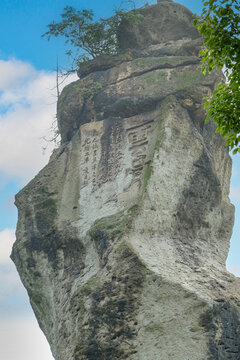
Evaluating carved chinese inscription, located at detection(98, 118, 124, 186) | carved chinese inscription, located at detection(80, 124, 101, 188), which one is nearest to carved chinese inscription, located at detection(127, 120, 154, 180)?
carved chinese inscription, located at detection(98, 118, 124, 186)

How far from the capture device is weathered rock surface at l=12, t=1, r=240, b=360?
1088cm

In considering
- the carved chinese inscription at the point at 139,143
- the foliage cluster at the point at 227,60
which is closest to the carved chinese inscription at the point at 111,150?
the carved chinese inscription at the point at 139,143

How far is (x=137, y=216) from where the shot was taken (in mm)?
12289

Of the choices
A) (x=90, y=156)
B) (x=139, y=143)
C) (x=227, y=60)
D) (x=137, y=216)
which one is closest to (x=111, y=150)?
(x=90, y=156)

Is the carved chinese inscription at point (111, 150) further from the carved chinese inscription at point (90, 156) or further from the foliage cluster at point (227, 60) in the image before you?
the foliage cluster at point (227, 60)

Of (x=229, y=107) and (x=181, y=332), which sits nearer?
(x=229, y=107)

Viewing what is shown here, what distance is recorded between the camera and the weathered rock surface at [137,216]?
10.9 metres

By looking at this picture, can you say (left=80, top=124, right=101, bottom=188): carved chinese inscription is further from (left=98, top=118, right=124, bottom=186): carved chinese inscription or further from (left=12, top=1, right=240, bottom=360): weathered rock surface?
(left=98, top=118, right=124, bottom=186): carved chinese inscription

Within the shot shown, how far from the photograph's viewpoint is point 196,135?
46.4 feet

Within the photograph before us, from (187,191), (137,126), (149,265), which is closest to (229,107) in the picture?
(149,265)

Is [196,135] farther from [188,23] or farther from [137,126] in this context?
[188,23]

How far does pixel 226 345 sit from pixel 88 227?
403 centimetres

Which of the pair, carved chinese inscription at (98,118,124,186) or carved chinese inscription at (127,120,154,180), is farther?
carved chinese inscription at (98,118,124,186)

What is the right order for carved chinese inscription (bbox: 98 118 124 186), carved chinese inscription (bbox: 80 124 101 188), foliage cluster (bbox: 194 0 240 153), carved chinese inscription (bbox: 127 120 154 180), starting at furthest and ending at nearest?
carved chinese inscription (bbox: 80 124 101 188), carved chinese inscription (bbox: 98 118 124 186), carved chinese inscription (bbox: 127 120 154 180), foliage cluster (bbox: 194 0 240 153)
